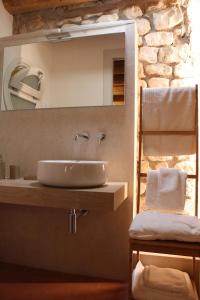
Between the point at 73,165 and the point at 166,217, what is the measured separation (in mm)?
614

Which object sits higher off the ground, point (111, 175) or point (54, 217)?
point (111, 175)

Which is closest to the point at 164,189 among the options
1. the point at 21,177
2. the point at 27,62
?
the point at 21,177

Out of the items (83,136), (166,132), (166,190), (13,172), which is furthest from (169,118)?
(13,172)

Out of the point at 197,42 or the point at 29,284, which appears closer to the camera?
the point at 29,284

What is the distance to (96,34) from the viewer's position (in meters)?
1.90

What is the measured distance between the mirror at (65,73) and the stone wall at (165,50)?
0.82 feet

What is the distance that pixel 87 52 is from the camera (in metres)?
1.92

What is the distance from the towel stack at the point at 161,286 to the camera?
138 centimetres

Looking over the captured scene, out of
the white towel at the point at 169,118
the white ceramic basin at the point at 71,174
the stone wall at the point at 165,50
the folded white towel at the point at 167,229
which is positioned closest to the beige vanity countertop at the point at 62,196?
the white ceramic basin at the point at 71,174

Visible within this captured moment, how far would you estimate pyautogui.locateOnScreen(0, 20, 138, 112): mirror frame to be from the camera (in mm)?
1785

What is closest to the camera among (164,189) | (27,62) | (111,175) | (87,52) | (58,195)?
(58,195)

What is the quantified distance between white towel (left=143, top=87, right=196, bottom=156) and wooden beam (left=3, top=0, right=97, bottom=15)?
109cm

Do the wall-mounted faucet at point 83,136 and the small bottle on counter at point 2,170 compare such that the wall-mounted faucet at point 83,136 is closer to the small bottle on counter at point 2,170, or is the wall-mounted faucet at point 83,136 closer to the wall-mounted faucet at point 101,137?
the wall-mounted faucet at point 101,137

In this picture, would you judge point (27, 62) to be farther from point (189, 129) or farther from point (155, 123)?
point (189, 129)
